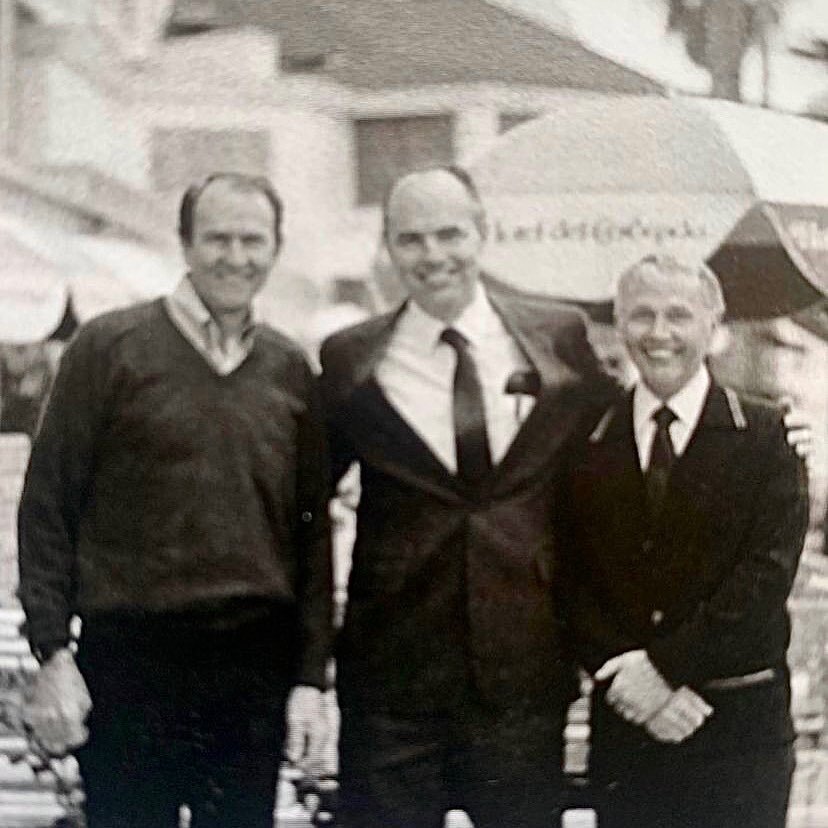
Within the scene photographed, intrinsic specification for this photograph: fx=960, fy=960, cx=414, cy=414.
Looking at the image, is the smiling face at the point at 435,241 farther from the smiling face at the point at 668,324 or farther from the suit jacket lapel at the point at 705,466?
the suit jacket lapel at the point at 705,466

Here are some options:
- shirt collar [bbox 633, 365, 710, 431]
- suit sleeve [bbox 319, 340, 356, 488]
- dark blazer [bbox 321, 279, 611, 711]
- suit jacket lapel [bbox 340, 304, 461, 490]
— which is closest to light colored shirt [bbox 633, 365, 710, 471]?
shirt collar [bbox 633, 365, 710, 431]

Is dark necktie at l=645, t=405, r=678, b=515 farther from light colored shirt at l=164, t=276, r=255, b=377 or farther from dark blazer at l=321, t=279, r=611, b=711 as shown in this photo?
light colored shirt at l=164, t=276, r=255, b=377

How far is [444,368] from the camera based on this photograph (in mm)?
1065

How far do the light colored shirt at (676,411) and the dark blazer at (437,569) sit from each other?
104 mm

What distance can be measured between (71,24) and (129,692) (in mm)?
749

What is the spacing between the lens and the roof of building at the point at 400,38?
1077 millimetres

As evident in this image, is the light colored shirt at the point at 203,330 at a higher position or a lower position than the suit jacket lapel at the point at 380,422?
higher

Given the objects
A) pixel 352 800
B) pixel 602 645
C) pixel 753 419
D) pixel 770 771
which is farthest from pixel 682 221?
pixel 352 800

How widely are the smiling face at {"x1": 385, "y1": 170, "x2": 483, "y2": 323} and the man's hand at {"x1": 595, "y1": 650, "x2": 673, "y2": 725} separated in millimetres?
426

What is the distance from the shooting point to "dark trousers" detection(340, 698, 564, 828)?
1.05 meters

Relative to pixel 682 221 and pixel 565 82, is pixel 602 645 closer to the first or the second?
pixel 682 221

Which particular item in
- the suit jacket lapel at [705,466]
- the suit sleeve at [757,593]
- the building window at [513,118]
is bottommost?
the suit sleeve at [757,593]

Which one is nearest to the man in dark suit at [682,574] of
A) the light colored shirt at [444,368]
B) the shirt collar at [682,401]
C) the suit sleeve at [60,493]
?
the shirt collar at [682,401]

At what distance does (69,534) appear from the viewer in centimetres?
106
